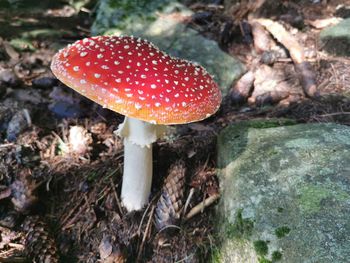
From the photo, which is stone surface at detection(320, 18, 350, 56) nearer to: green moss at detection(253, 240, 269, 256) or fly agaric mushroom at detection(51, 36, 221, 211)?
fly agaric mushroom at detection(51, 36, 221, 211)

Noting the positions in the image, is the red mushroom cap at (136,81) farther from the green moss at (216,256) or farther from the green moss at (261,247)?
the green moss at (216,256)

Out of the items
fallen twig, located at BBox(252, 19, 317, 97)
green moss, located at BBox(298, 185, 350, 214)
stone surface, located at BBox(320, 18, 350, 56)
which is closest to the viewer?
green moss, located at BBox(298, 185, 350, 214)

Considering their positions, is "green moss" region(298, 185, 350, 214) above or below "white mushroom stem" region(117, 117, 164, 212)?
above

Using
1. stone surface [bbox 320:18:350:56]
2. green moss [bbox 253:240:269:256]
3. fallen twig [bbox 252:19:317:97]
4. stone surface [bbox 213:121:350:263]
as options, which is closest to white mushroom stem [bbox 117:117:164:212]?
stone surface [bbox 213:121:350:263]

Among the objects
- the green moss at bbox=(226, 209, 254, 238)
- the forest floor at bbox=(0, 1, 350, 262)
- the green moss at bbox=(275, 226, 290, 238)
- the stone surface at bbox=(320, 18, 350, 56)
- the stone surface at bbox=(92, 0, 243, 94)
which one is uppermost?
the stone surface at bbox=(320, 18, 350, 56)

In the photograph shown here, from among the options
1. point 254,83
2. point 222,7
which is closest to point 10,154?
point 254,83

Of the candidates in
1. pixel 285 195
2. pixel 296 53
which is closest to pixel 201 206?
pixel 285 195

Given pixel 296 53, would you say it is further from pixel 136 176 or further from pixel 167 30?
pixel 136 176

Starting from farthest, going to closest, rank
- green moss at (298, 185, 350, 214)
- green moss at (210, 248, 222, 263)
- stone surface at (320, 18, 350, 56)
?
stone surface at (320, 18, 350, 56)
green moss at (210, 248, 222, 263)
green moss at (298, 185, 350, 214)
